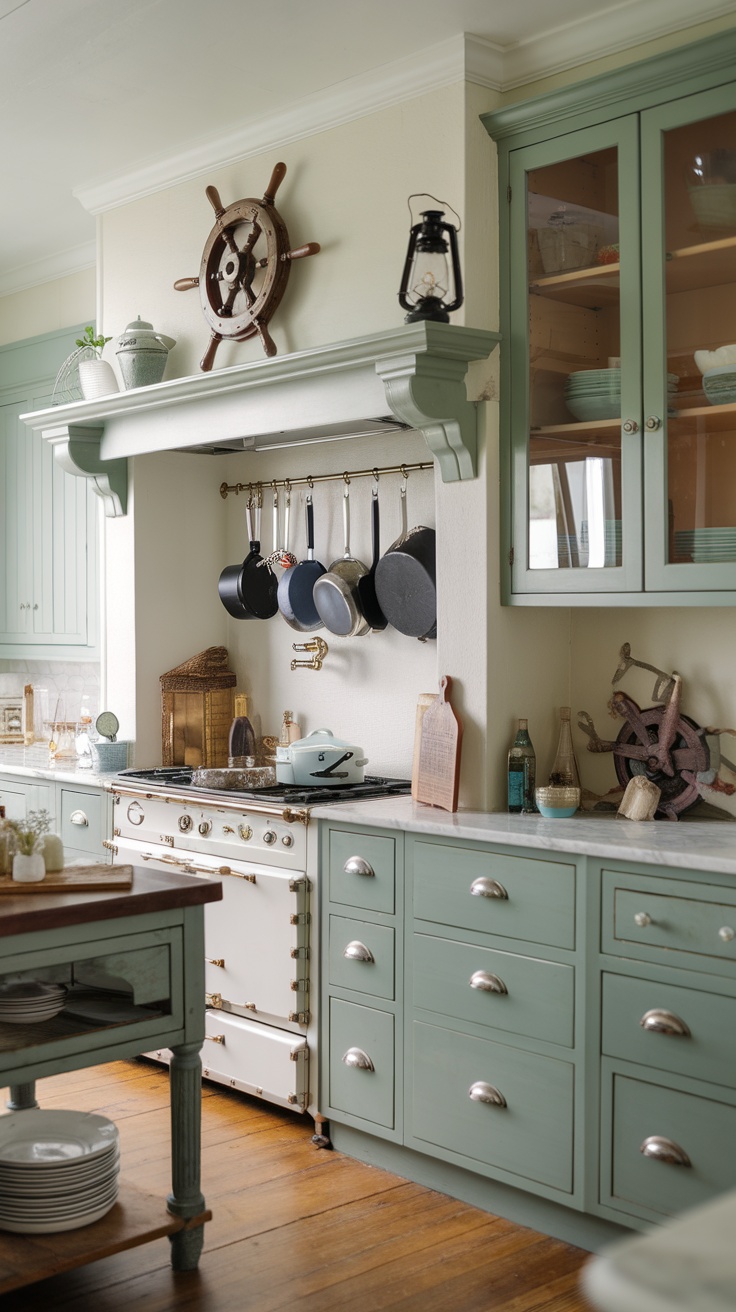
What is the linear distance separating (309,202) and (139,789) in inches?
72.5

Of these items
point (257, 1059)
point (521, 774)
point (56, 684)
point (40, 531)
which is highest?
point (40, 531)

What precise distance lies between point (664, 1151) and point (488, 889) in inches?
26.9

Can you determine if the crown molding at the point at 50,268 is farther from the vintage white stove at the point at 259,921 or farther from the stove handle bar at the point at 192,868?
the stove handle bar at the point at 192,868

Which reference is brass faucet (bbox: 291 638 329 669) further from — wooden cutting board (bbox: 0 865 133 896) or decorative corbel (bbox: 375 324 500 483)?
wooden cutting board (bbox: 0 865 133 896)

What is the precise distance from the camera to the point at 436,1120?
3.16 metres

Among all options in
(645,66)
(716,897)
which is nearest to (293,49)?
(645,66)

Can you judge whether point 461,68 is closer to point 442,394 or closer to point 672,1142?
point 442,394

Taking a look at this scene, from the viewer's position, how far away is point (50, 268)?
5355 millimetres

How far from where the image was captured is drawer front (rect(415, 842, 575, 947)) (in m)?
2.90

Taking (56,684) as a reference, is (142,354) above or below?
Answer: above

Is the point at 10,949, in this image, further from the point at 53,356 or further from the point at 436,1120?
the point at 53,356

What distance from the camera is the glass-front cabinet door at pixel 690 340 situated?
114 inches

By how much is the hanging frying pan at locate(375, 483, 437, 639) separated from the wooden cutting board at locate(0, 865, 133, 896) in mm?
Answer: 1326

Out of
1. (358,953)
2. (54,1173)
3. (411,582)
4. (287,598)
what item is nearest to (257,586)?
(287,598)
